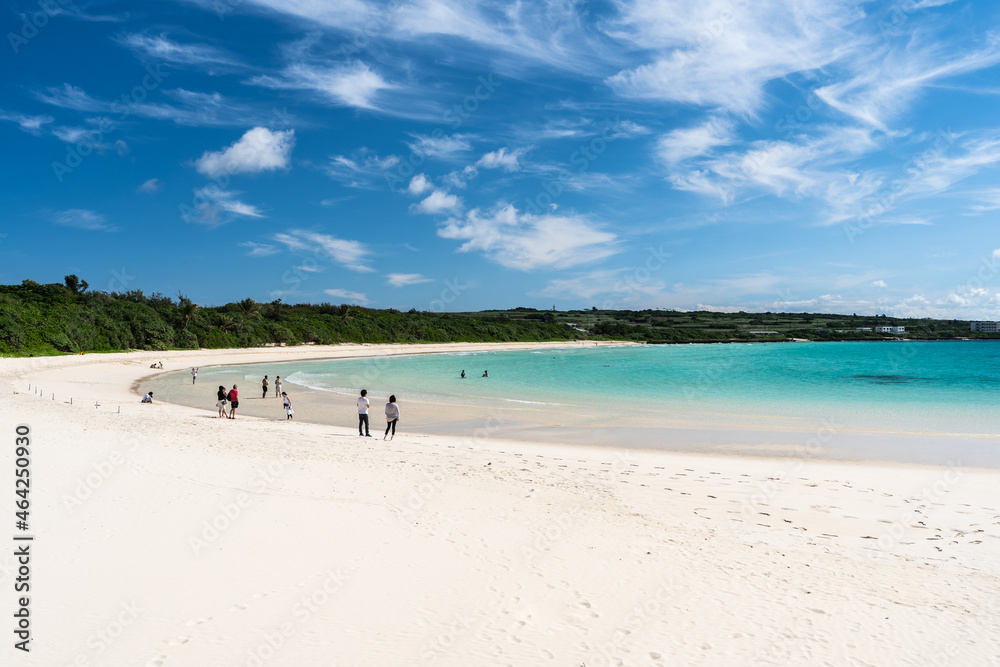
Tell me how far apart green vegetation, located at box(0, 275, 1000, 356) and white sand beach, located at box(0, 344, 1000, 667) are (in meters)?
42.6

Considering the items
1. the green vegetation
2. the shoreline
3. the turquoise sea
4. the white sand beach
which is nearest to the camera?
the white sand beach

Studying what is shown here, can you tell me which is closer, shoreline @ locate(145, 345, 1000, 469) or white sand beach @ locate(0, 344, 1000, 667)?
white sand beach @ locate(0, 344, 1000, 667)

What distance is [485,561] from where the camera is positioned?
6301 millimetres

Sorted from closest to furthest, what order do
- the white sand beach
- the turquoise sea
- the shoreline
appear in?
1. the white sand beach
2. the shoreline
3. the turquoise sea

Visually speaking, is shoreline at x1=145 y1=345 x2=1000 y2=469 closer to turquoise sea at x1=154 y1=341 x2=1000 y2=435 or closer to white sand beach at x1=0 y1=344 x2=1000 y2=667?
turquoise sea at x1=154 y1=341 x2=1000 y2=435

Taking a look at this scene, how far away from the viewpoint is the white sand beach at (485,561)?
15.0 ft

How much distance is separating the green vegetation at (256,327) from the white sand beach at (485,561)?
42.6 meters

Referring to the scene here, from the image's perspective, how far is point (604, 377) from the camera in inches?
1559

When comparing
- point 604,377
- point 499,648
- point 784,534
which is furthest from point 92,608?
point 604,377

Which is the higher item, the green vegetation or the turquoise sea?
the green vegetation

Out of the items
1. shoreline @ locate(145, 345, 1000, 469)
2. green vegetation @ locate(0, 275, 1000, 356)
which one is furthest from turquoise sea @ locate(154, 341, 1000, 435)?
green vegetation @ locate(0, 275, 1000, 356)

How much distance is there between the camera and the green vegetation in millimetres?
44981

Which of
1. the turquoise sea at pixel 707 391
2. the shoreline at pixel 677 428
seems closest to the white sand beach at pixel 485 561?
the shoreline at pixel 677 428

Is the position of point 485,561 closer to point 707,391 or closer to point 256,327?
point 707,391
